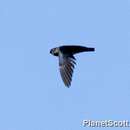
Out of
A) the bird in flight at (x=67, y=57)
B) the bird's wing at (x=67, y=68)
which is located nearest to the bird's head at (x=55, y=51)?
the bird in flight at (x=67, y=57)

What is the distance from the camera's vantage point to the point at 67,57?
15.9m

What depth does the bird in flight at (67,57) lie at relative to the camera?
49.9ft

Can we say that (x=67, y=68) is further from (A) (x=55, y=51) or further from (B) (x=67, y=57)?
(A) (x=55, y=51)

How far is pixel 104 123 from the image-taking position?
1278cm

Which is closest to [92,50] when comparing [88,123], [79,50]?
[79,50]

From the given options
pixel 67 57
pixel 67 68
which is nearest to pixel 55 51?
pixel 67 57

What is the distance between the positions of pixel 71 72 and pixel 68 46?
1.08m

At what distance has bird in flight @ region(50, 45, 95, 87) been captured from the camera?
49.9 feet

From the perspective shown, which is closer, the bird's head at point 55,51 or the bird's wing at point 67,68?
the bird's wing at point 67,68

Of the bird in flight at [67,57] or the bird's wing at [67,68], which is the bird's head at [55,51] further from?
the bird's wing at [67,68]

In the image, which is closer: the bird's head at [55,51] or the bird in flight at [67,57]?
the bird in flight at [67,57]

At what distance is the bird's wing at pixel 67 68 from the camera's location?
14906mm

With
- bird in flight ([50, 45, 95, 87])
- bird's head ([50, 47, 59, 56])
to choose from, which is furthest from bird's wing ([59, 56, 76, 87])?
bird's head ([50, 47, 59, 56])

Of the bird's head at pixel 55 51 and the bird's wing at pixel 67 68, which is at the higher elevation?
the bird's head at pixel 55 51
